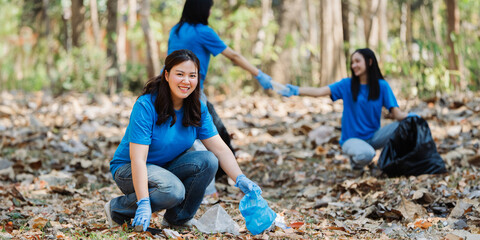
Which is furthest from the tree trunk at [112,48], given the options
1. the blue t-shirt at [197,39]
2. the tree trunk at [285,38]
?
the blue t-shirt at [197,39]

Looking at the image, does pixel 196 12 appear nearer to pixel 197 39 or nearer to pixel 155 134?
pixel 197 39

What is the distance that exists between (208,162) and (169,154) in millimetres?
234

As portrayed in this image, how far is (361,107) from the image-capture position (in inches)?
190

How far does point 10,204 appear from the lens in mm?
3791

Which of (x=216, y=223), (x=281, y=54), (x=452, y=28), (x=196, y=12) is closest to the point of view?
(x=216, y=223)

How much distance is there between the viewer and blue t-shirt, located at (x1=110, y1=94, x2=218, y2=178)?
290 centimetres

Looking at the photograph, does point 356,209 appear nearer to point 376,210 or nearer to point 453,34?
point 376,210

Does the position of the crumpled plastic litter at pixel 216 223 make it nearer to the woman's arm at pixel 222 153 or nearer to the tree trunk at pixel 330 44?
the woman's arm at pixel 222 153

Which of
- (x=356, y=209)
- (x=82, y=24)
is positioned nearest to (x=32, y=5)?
Answer: (x=82, y=24)

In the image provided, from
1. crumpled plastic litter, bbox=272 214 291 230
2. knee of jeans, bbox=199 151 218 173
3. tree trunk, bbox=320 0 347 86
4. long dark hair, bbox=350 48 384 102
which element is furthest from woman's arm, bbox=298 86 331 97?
tree trunk, bbox=320 0 347 86

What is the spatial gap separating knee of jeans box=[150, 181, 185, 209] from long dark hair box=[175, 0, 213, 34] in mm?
1588

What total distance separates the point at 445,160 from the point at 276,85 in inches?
68.4

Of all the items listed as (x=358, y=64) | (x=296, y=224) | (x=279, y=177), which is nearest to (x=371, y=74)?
(x=358, y=64)

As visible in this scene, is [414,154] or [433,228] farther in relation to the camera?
[414,154]
